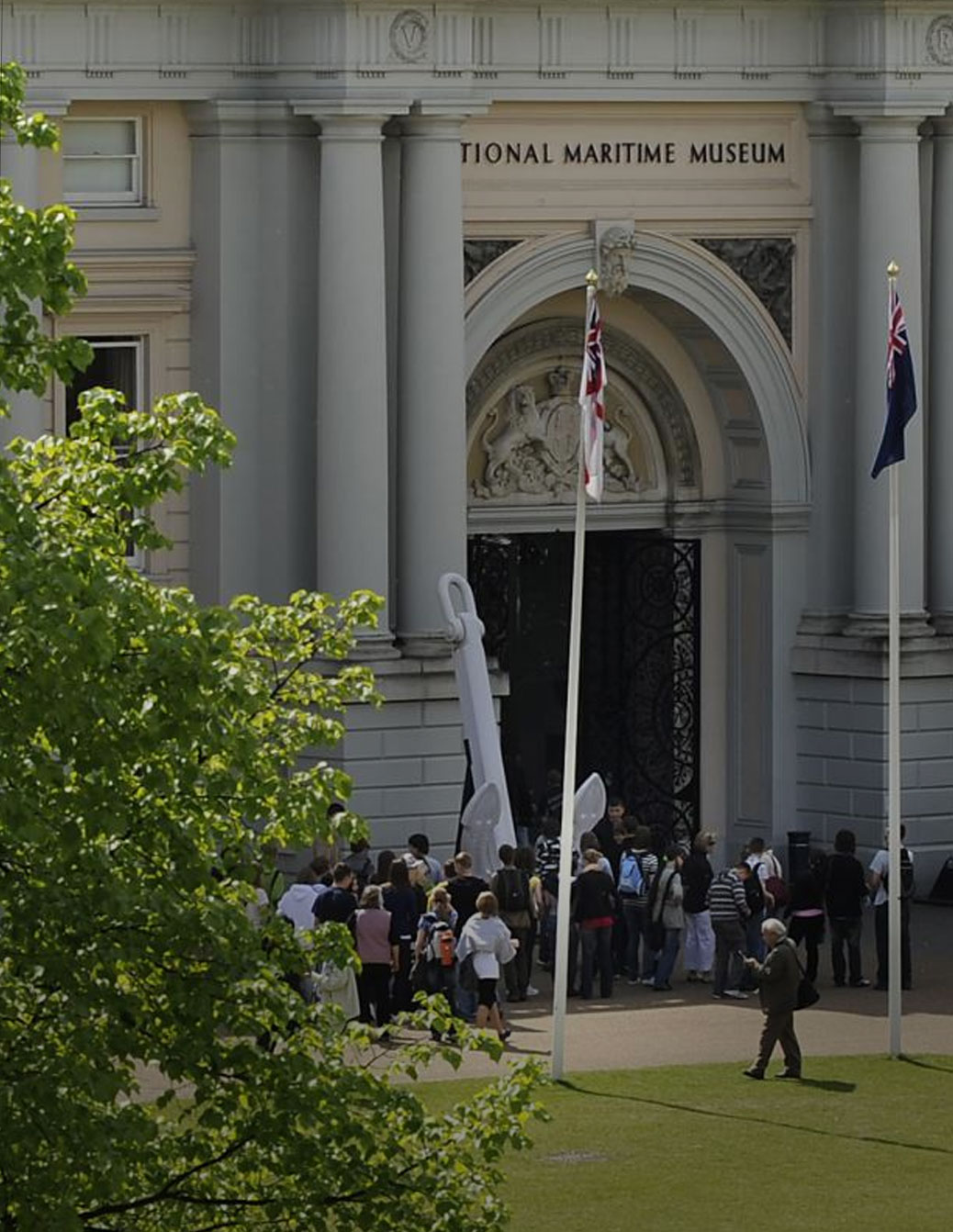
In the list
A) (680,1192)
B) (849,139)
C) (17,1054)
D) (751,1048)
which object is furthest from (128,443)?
(849,139)

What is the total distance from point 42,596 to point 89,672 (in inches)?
19.7

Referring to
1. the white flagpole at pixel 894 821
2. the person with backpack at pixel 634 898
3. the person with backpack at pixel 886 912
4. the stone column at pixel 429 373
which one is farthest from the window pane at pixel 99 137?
the person with backpack at pixel 886 912

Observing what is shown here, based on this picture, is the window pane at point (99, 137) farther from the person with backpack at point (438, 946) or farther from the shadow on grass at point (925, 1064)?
the shadow on grass at point (925, 1064)

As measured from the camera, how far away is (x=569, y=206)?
44.5 m

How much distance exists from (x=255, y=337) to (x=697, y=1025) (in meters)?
9.98

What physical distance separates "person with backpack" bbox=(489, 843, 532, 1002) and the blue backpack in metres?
1.41

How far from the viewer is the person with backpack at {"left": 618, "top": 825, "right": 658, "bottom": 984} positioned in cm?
3847

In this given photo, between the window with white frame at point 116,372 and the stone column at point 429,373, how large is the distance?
2.60 m

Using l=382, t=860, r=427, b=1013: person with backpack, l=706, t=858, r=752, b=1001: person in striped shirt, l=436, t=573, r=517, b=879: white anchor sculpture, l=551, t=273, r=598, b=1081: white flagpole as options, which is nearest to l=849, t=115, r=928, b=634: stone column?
l=436, t=573, r=517, b=879: white anchor sculpture

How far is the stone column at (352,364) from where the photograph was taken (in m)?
42.2

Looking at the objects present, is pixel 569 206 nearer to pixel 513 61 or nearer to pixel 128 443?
pixel 513 61

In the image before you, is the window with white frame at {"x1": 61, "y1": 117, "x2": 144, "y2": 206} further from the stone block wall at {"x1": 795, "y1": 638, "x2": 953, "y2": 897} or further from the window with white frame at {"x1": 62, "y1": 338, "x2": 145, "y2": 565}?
the stone block wall at {"x1": 795, "y1": 638, "x2": 953, "y2": 897}

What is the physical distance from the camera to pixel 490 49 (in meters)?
43.7

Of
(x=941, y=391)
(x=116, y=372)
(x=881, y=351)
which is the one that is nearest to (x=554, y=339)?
(x=881, y=351)
